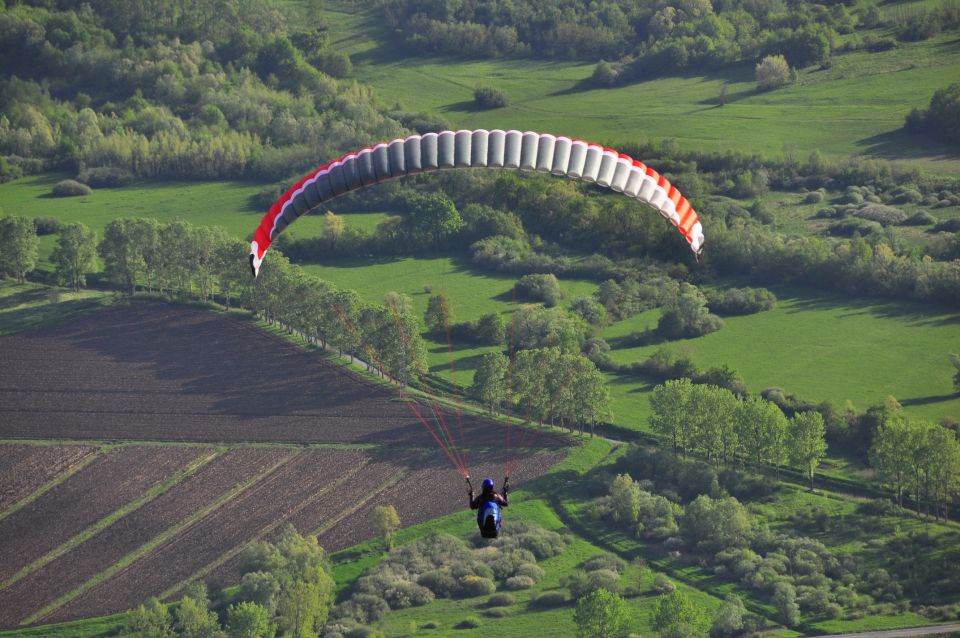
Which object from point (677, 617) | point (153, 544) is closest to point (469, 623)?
point (677, 617)

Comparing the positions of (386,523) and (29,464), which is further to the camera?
(29,464)

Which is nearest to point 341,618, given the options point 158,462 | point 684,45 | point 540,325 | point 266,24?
point 158,462

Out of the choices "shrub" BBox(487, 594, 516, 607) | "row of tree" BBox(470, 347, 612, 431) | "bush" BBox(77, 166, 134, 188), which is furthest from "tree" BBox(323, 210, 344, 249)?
"shrub" BBox(487, 594, 516, 607)

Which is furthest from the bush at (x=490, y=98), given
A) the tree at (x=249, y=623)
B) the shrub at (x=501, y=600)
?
Result: the tree at (x=249, y=623)

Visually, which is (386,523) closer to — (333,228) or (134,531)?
(134,531)

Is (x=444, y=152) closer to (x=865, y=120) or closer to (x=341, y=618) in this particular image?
(x=341, y=618)

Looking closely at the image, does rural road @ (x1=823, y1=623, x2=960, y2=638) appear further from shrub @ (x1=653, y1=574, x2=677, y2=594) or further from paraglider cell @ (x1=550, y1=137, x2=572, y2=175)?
paraglider cell @ (x1=550, y1=137, x2=572, y2=175)
